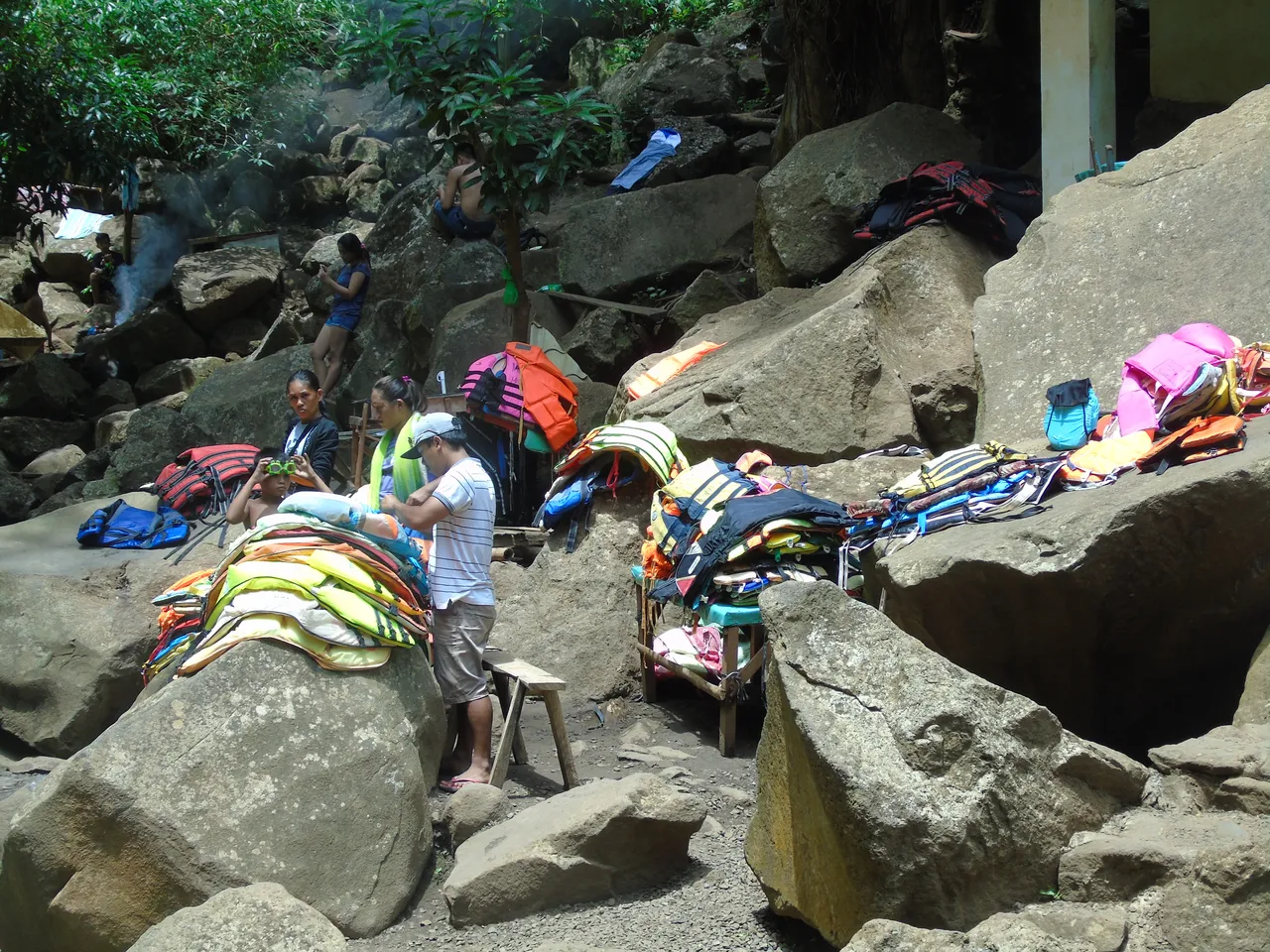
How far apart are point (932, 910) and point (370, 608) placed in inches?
81.5

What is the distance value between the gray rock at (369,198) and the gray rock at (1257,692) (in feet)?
51.4

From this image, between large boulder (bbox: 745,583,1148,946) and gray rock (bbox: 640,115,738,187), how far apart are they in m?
9.36

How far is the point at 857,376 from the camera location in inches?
269

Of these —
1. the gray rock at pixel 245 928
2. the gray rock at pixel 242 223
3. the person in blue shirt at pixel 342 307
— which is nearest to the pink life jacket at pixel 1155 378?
the gray rock at pixel 245 928

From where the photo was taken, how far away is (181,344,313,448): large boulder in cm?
1127

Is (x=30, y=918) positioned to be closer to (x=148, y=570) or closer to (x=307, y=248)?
(x=148, y=570)

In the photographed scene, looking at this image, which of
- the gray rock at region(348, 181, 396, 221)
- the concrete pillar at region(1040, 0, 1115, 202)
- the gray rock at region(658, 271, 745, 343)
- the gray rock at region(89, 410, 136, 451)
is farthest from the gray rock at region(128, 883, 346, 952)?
the gray rock at region(348, 181, 396, 221)

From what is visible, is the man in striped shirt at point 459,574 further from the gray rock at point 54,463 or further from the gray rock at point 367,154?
the gray rock at point 367,154

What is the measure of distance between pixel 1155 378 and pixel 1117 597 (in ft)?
3.69

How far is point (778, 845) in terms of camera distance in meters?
3.44

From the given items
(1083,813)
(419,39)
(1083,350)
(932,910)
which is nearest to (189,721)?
(932,910)

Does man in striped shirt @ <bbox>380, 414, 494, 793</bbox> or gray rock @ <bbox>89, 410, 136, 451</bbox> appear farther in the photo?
gray rock @ <bbox>89, 410, 136, 451</bbox>

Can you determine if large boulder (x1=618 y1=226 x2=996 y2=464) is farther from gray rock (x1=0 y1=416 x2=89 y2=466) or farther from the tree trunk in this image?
gray rock (x1=0 y1=416 x2=89 y2=466)

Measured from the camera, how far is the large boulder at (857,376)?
A: 22.1ft
